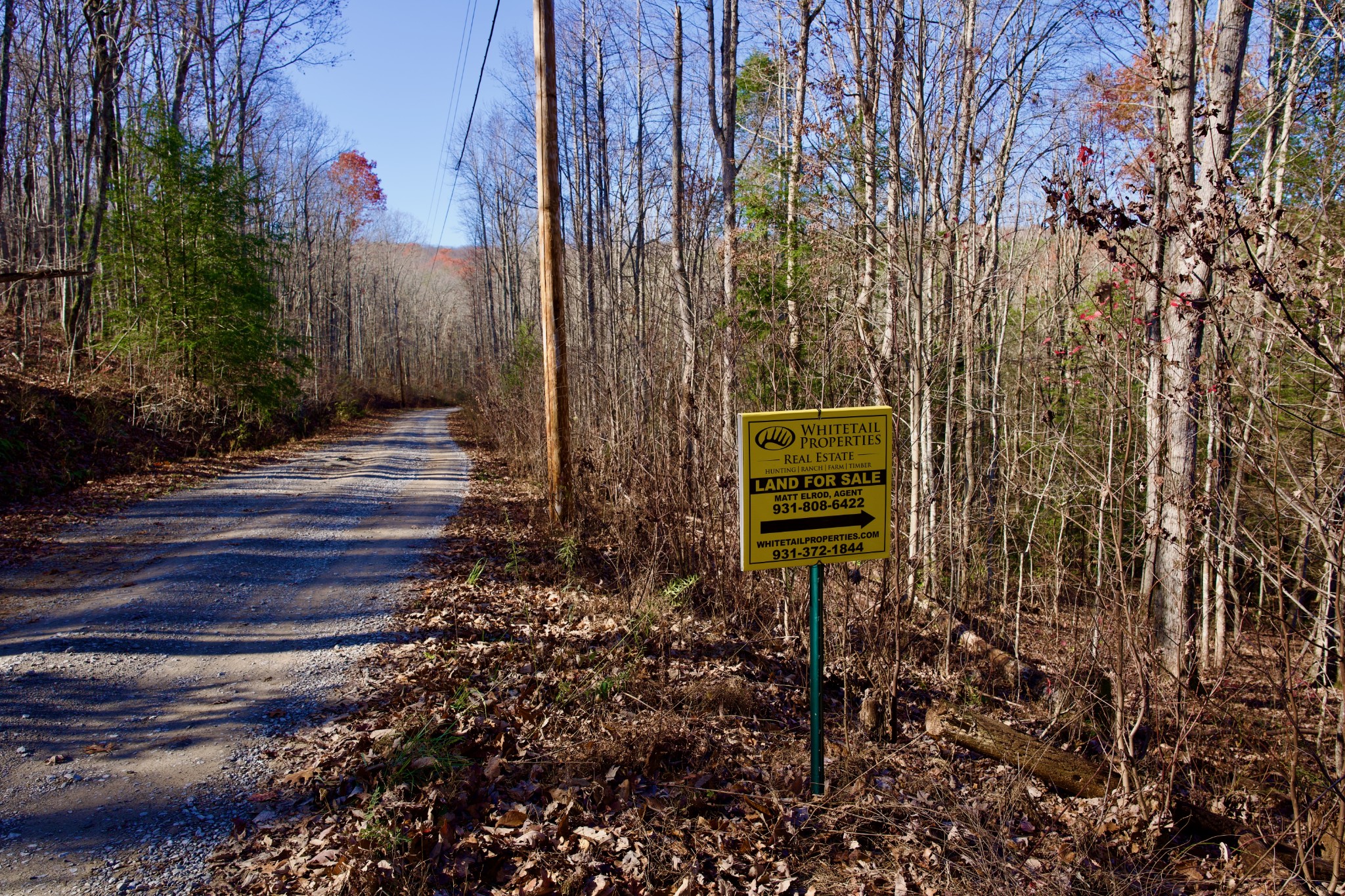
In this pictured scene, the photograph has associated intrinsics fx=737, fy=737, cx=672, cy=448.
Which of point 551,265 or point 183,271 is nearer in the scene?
point 551,265

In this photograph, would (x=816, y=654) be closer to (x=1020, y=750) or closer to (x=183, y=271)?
(x=1020, y=750)

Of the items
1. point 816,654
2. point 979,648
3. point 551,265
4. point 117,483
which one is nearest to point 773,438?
point 816,654

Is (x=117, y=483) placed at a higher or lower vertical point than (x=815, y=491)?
lower

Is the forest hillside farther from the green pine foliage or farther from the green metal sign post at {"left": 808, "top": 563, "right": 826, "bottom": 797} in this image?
the green metal sign post at {"left": 808, "top": 563, "right": 826, "bottom": 797}

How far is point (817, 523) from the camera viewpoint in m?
3.52

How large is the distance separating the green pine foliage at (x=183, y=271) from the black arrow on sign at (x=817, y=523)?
1444cm

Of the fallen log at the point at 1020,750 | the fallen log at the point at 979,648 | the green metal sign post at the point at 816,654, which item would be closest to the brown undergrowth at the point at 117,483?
the green metal sign post at the point at 816,654

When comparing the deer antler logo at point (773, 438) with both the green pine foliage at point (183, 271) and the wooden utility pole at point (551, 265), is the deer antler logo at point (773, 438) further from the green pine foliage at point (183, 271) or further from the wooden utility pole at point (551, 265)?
the green pine foliage at point (183, 271)

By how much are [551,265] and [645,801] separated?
5923 millimetres

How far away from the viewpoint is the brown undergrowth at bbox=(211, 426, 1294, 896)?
3234 millimetres

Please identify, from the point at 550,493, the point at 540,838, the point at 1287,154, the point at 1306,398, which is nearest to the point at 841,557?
the point at 540,838

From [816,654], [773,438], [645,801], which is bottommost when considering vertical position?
[645,801]

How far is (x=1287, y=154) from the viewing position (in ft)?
29.0

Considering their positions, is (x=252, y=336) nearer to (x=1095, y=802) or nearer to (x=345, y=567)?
(x=345, y=567)
